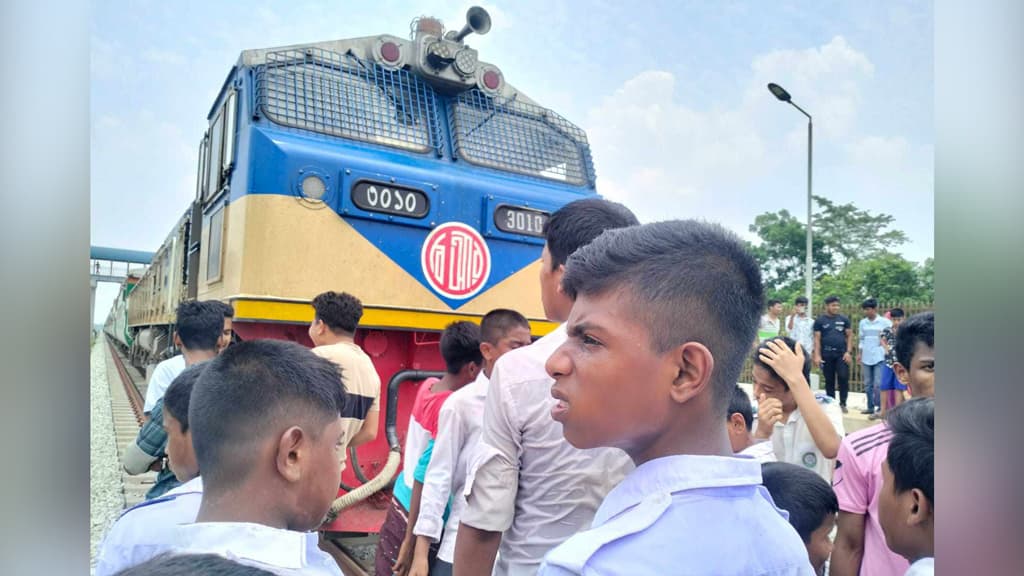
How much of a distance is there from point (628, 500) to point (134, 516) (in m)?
0.87

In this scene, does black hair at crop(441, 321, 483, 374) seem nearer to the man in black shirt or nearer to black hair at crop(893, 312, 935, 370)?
black hair at crop(893, 312, 935, 370)

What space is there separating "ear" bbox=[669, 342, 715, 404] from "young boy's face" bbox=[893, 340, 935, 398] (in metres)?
1.08

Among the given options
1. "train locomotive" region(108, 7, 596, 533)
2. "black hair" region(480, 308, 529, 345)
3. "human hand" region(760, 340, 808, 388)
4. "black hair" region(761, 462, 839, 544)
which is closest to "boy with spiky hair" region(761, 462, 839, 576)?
"black hair" region(761, 462, 839, 544)

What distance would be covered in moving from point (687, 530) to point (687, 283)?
286 mm

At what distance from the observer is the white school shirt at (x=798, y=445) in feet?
6.45

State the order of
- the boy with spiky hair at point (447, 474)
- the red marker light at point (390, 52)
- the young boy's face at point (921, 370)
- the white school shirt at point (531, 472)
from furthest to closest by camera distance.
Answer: the red marker light at point (390, 52)
the boy with spiky hair at point (447, 474)
the young boy's face at point (921, 370)
the white school shirt at point (531, 472)

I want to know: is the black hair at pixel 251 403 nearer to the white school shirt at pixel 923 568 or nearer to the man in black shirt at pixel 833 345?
the white school shirt at pixel 923 568

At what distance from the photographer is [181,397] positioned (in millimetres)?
1526

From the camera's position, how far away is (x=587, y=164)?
14.4 feet

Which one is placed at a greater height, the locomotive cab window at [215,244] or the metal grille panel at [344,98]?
the metal grille panel at [344,98]

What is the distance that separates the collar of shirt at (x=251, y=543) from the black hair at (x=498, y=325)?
1305 millimetres

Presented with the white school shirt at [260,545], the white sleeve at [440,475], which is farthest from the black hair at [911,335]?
the white school shirt at [260,545]
